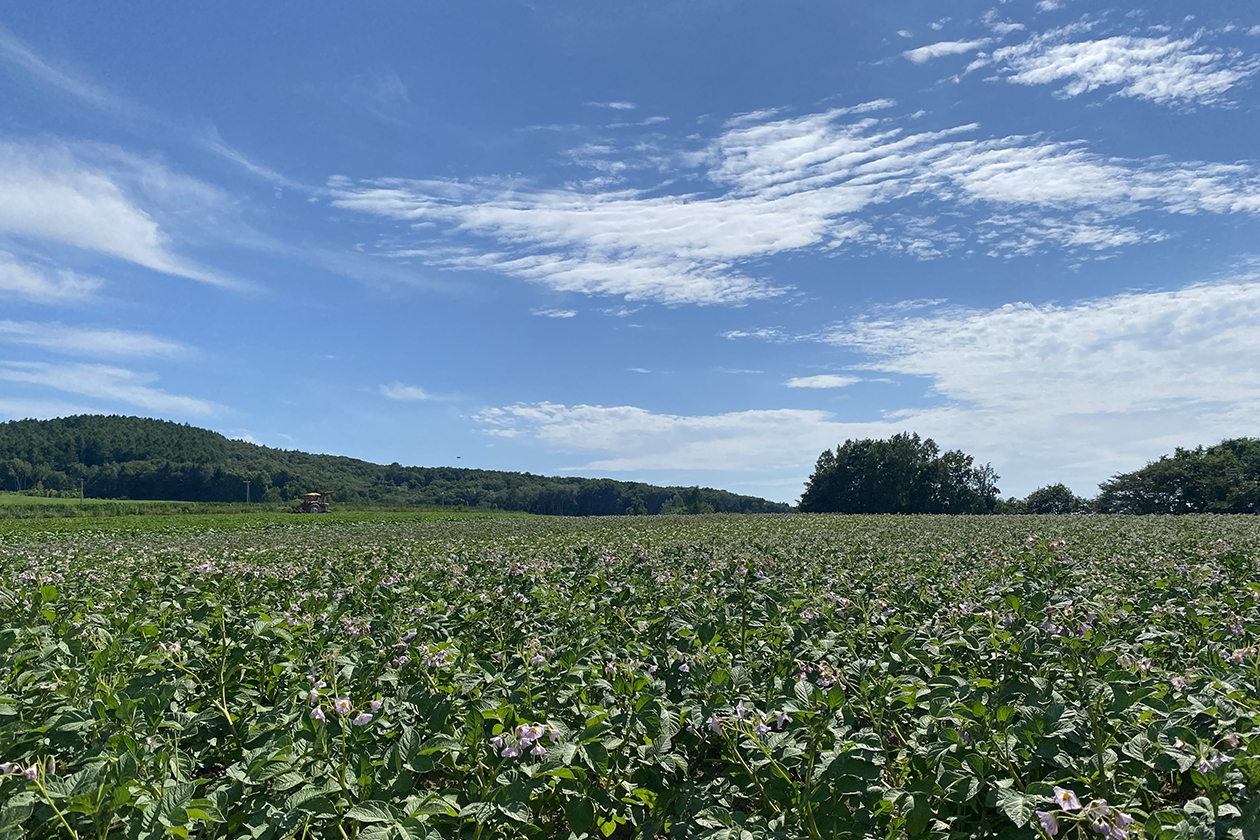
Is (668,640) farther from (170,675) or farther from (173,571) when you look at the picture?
(173,571)

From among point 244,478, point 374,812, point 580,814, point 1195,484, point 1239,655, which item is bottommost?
point 580,814

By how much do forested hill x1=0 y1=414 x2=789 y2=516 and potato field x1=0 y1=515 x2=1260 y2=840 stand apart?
94.9 meters

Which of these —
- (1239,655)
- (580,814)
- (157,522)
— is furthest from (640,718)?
(157,522)

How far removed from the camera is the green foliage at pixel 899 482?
73.2 meters

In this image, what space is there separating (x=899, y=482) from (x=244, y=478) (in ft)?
333

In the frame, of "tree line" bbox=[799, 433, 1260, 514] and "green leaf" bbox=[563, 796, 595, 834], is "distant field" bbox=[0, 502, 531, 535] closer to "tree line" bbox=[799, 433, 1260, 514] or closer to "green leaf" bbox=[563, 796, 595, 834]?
"green leaf" bbox=[563, 796, 595, 834]

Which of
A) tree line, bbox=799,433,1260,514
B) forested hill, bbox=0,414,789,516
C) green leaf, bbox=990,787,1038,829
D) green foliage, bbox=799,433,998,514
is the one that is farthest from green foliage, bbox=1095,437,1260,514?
green leaf, bbox=990,787,1038,829

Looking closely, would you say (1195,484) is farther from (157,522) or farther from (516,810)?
(157,522)

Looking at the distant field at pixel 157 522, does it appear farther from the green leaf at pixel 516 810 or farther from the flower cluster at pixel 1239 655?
the flower cluster at pixel 1239 655

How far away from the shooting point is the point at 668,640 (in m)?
4.55

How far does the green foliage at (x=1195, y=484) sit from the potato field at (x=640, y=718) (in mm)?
66078

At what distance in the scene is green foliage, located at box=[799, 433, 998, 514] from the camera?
73.2 metres

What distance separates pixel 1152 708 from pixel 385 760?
302cm

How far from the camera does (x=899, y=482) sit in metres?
75.3
